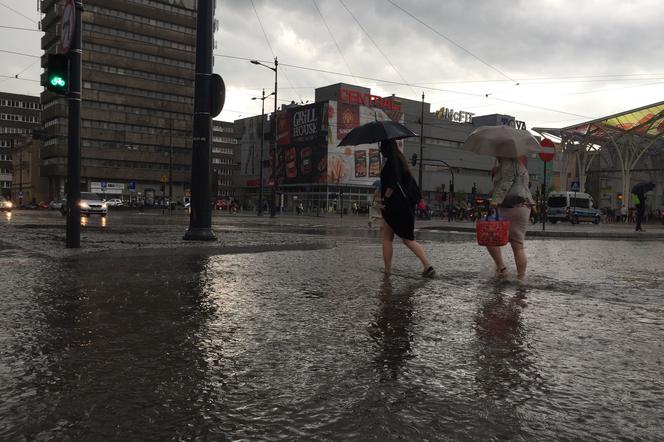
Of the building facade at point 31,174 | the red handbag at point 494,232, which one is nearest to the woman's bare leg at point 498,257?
the red handbag at point 494,232

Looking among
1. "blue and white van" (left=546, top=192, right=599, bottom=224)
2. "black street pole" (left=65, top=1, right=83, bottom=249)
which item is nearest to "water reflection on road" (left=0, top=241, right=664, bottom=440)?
"black street pole" (left=65, top=1, right=83, bottom=249)

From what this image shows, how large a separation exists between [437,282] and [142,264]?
13.0 ft

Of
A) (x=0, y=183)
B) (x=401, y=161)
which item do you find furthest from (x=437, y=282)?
(x=0, y=183)

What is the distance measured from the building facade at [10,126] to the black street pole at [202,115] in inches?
5128

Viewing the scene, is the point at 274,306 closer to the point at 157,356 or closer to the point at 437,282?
the point at 157,356

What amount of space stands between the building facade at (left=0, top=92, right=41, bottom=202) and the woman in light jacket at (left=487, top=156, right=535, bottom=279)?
136438 mm

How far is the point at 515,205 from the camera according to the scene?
22.5ft

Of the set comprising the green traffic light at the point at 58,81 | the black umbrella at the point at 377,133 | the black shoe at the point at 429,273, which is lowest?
the black shoe at the point at 429,273

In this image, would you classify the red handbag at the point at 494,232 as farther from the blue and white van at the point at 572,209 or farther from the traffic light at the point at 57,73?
the blue and white van at the point at 572,209

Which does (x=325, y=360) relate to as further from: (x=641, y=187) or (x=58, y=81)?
(x=641, y=187)

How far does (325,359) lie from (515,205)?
14.5 feet

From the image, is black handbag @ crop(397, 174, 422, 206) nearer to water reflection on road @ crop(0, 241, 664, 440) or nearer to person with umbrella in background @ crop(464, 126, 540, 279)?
person with umbrella in background @ crop(464, 126, 540, 279)

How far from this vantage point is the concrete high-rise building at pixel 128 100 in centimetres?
8975

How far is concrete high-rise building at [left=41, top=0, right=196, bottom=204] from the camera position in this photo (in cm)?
8975
